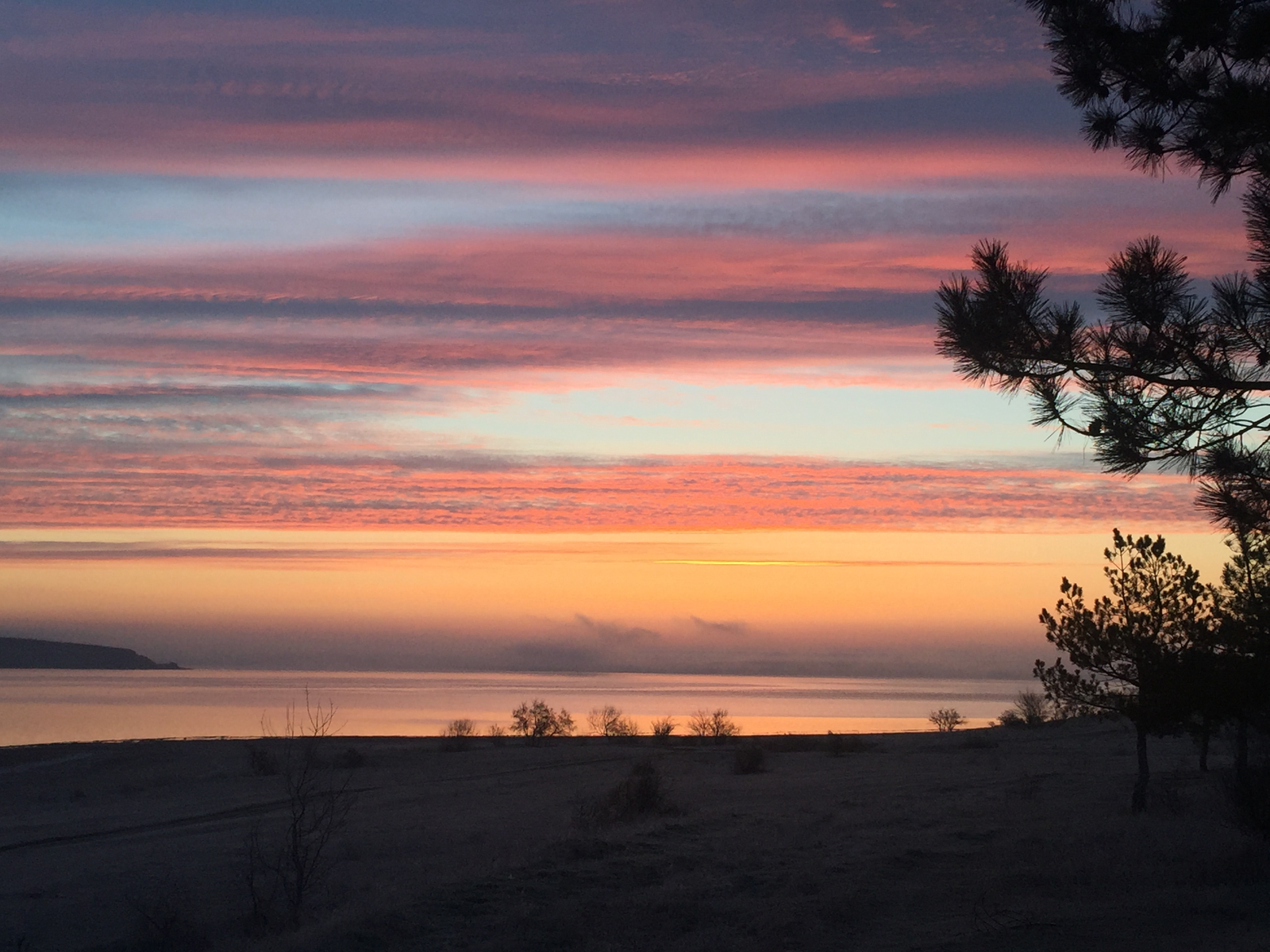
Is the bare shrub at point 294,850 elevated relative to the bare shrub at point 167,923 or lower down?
elevated

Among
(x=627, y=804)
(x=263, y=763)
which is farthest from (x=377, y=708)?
(x=627, y=804)

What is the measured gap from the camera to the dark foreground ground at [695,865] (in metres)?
10.1

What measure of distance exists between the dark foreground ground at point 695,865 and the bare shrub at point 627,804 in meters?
0.19

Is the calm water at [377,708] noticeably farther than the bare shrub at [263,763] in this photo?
Yes

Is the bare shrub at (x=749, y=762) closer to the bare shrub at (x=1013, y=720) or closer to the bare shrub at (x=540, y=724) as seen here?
the bare shrub at (x=540, y=724)

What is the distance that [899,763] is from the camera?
3133 cm

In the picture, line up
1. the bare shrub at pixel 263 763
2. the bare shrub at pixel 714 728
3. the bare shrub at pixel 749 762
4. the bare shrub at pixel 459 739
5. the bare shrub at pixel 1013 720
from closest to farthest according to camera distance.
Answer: the bare shrub at pixel 749 762, the bare shrub at pixel 263 763, the bare shrub at pixel 459 739, the bare shrub at pixel 714 728, the bare shrub at pixel 1013 720

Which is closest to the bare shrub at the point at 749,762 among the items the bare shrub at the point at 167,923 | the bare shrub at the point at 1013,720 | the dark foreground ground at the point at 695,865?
the dark foreground ground at the point at 695,865

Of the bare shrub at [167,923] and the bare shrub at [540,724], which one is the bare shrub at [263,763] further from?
the bare shrub at [167,923]

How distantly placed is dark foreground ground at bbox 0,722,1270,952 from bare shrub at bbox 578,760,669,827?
19 cm

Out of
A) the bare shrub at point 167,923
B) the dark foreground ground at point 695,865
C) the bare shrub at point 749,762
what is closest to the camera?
the dark foreground ground at point 695,865

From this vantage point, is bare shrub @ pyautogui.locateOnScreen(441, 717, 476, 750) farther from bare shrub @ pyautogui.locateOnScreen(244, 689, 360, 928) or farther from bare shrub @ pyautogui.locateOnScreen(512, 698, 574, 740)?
bare shrub @ pyautogui.locateOnScreen(244, 689, 360, 928)

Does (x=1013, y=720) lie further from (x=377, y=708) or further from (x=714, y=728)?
(x=377, y=708)

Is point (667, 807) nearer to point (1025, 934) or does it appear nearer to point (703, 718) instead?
point (1025, 934)
